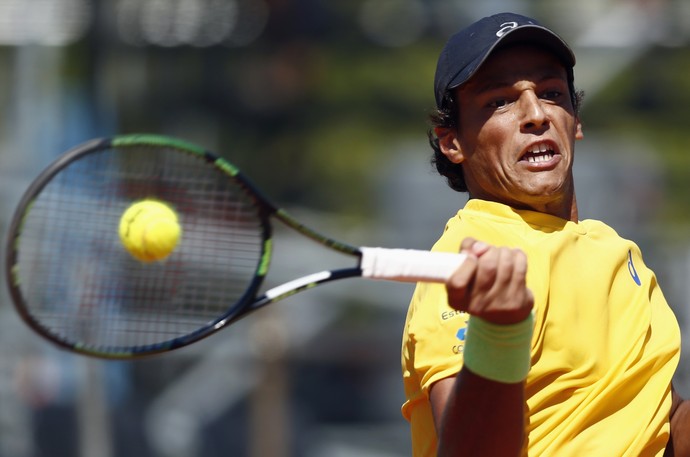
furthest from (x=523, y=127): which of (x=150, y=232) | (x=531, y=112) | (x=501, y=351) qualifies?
(x=150, y=232)

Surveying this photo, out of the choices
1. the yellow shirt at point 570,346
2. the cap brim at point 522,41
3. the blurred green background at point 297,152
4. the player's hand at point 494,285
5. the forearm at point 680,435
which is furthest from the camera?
the blurred green background at point 297,152

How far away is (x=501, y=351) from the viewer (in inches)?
104

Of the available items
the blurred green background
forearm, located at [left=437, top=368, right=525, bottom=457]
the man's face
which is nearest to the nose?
the man's face

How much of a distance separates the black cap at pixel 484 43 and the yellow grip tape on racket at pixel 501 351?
0.75 metres

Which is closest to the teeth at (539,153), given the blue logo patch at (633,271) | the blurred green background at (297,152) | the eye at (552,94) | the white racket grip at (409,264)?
the eye at (552,94)

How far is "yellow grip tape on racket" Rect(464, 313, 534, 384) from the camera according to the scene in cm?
265

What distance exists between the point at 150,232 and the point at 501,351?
987mm

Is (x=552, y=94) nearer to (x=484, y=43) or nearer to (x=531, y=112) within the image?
(x=531, y=112)

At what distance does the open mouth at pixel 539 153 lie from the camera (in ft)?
10.3

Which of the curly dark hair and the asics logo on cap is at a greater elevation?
the asics logo on cap

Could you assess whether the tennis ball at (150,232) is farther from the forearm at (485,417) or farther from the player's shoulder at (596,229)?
the player's shoulder at (596,229)

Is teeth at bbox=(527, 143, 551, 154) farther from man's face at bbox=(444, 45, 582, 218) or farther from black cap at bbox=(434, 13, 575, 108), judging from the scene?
black cap at bbox=(434, 13, 575, 108)

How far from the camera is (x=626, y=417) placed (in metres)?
3.00

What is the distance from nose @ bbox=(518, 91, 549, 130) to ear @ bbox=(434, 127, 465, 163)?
8.9 inches
